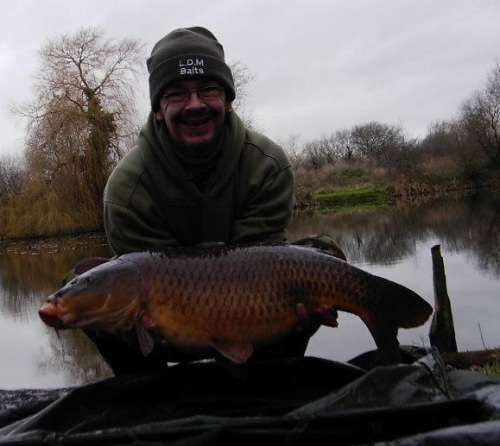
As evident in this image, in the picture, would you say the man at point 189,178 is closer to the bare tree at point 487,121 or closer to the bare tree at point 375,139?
the bare tree at point 487,121

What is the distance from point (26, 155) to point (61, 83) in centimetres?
221

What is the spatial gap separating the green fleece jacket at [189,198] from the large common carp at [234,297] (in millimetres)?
412

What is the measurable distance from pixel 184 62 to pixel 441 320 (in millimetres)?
2710

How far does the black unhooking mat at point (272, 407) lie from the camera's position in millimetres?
1309

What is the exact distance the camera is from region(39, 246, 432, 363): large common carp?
169 cm

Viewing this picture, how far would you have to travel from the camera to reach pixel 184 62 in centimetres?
217

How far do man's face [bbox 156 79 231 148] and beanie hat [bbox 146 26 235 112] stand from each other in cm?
3

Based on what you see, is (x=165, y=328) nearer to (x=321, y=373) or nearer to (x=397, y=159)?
(x=321, y=373)

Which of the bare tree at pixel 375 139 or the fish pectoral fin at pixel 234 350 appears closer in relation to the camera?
the fish pectoral fin at pixel 234 350

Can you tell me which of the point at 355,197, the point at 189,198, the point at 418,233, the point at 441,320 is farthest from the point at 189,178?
the point at 355,197

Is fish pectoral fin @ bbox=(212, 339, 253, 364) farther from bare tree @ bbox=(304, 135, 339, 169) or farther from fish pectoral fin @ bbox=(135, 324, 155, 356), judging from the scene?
bare tree @ bbox=(304, 135, 339, 169)

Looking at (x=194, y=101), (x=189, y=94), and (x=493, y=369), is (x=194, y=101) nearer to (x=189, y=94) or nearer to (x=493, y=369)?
(x=189, y=94)

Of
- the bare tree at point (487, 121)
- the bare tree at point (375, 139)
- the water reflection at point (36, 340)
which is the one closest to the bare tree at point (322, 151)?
the bare tree at point (375, 139)

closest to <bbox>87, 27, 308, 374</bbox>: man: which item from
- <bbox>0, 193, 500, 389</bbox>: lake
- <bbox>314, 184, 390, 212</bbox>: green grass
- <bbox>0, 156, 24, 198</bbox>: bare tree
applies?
<bbox>0, 193, 500, 389</bbox>: lake
